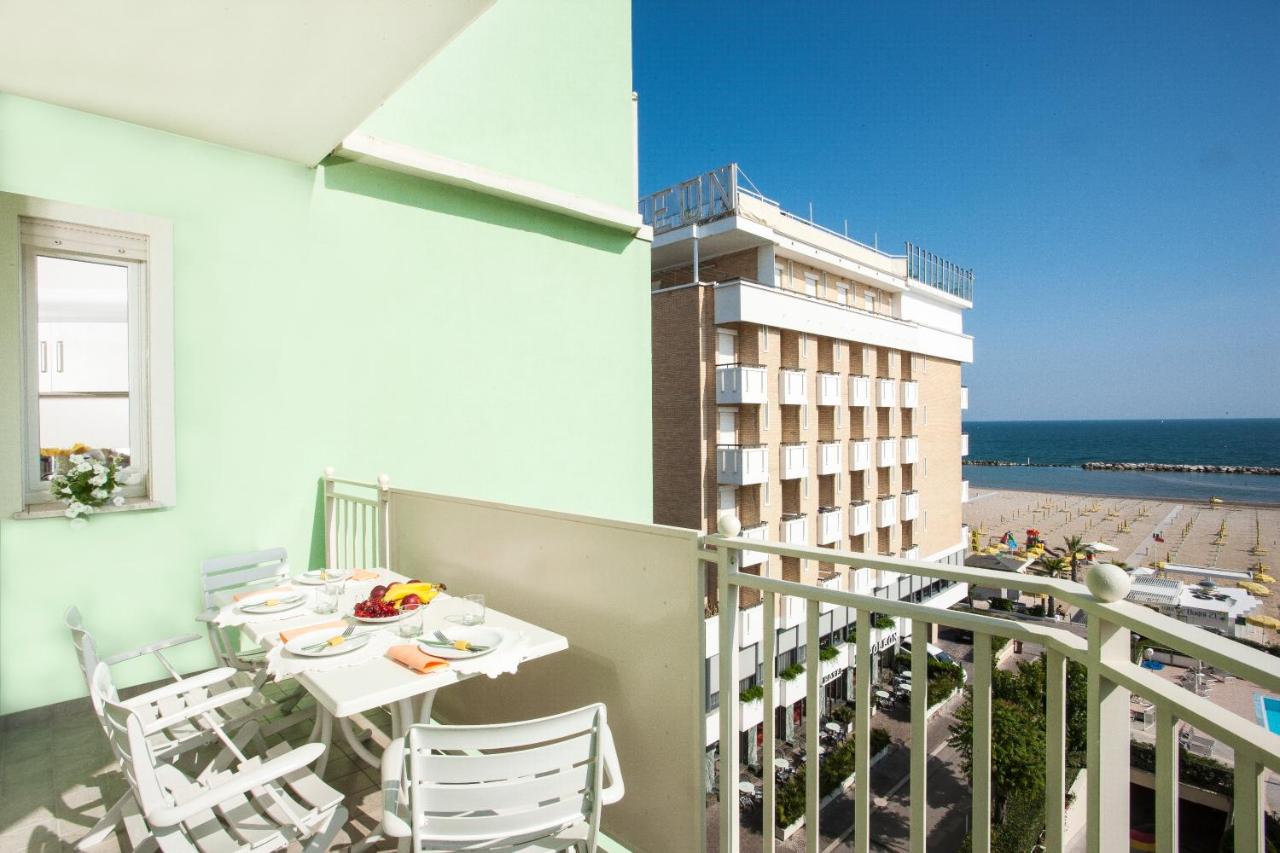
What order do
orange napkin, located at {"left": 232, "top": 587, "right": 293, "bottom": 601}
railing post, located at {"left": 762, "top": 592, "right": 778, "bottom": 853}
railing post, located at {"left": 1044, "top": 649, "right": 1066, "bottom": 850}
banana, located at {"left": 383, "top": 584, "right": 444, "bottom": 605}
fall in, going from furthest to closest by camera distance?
orange napkin, located at {"left": 232, "top": 587, "right": 293, "bottom": 601}, banana, located at {"left": 383, "top": 584, "right": 444, "bottom": 605}, railing post, located at {"left": 762, "top": 592, "right": 778, "bottom": 853}, railing post, located at {"left": 1044, "top": 649, "right": 1066, "bottom": 850}

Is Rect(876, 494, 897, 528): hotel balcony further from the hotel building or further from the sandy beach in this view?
the sandy beach

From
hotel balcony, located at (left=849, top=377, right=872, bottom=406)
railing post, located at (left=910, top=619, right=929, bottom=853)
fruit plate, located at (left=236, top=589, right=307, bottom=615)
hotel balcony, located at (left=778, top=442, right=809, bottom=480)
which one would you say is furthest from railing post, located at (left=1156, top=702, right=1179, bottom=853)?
hotel balcony, located at (left=849, top=377, right=872, bottom=406)

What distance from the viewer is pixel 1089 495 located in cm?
5256

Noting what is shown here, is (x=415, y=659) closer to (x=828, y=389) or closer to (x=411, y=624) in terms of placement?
(x=411, y=624)

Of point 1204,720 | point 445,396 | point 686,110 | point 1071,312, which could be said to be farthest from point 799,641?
point 1071,312

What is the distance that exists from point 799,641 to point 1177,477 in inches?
2900

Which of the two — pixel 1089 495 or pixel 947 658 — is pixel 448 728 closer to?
pixel 947 658

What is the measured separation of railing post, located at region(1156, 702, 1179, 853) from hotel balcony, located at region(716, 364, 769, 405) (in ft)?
50.2

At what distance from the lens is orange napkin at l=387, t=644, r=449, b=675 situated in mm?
1974

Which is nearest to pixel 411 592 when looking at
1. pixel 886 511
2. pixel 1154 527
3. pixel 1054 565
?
pixel 886 511

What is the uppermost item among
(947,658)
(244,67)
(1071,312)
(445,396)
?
(1071,312)

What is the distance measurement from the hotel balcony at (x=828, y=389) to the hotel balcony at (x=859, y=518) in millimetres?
3627

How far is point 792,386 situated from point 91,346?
52.4 ft

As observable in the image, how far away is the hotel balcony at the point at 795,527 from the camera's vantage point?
1756 centimetres
